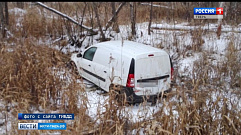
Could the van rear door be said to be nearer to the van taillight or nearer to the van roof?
the van taillight

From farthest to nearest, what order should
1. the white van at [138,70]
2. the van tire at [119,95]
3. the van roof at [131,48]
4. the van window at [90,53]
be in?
the van window at [90,53]
the van roof at [131,48]
the white van at [138,70]
the van tire at [119,95]

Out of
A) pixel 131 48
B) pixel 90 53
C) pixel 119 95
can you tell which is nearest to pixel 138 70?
pixel 131 48

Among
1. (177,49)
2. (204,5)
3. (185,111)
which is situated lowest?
(185,111)

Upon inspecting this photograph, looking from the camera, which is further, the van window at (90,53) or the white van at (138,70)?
the van window at (90,53)

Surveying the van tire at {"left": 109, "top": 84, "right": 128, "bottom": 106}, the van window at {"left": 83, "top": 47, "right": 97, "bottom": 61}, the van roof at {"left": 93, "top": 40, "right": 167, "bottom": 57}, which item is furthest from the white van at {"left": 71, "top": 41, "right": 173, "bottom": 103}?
the van window at {"left": 83, "top": 47, "right": 97, "bottom": 61}

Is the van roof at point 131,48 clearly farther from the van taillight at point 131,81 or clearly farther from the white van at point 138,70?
the van taillight at point 131,81

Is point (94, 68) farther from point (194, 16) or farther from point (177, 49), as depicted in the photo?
point (194, 16)

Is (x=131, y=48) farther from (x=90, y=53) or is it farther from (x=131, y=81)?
(x=90, y=53)

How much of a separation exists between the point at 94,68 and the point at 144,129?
9.58 ft

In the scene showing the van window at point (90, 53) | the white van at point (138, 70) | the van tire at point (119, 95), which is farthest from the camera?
the van window at point (90, 53)

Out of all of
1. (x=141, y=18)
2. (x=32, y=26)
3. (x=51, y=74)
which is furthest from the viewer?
(x=141, y=18)

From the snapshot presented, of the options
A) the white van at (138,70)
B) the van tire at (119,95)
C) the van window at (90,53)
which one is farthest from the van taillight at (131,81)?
the van window at (90,53)

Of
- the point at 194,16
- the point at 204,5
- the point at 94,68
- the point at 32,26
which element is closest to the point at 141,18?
the point at 194,16

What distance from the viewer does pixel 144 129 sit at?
4105 millimetres
